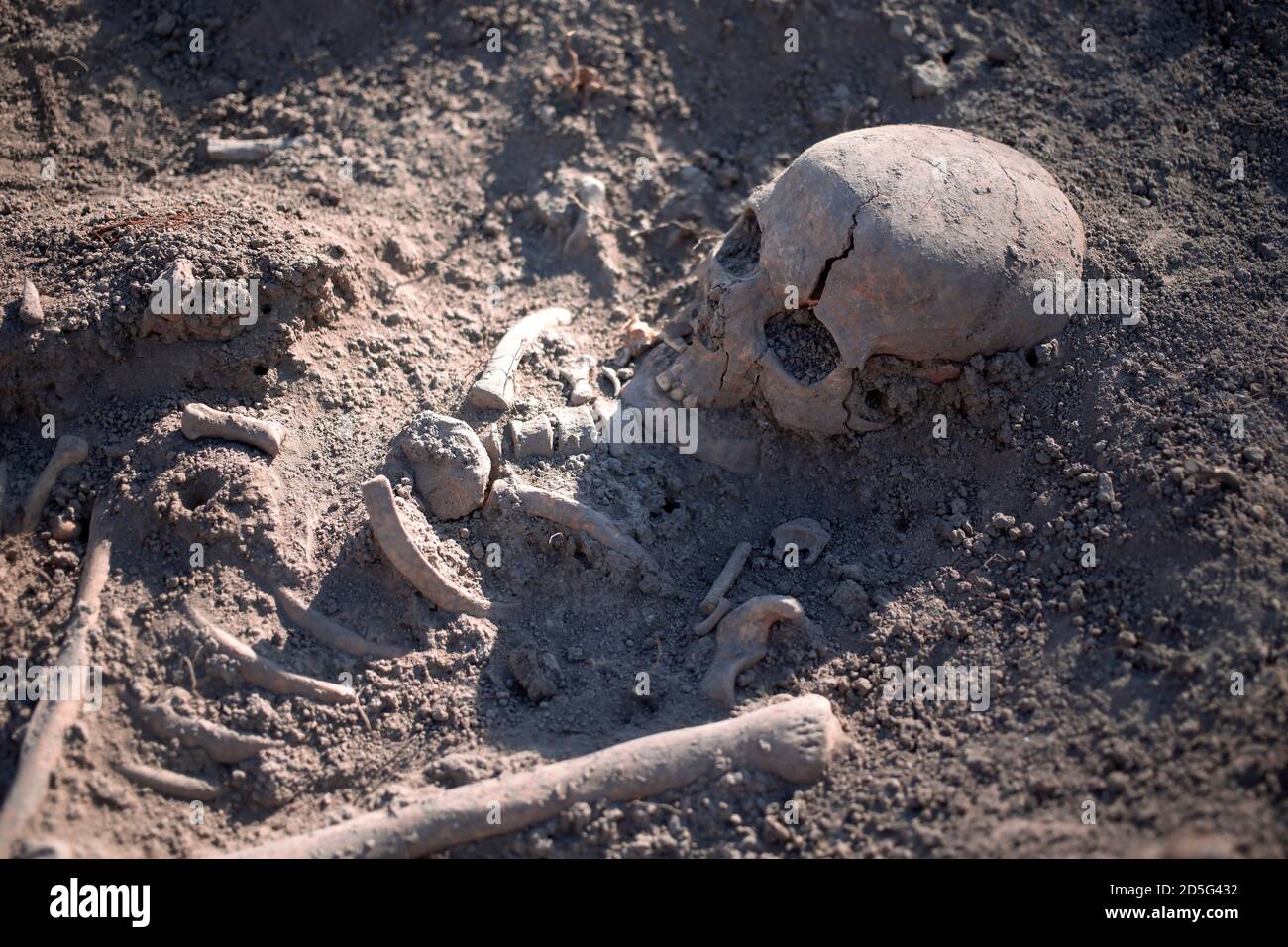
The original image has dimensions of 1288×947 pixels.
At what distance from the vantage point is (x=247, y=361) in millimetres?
4484

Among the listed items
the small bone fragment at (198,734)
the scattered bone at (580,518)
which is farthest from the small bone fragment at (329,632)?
the scattered bone at (580,518)

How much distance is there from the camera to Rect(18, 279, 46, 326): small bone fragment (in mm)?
4367

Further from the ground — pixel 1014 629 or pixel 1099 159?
pixel 1099 159

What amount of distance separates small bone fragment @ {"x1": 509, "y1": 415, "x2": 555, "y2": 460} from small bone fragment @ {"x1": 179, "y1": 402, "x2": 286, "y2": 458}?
3.42 ft

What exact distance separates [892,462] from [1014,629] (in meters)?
0.95

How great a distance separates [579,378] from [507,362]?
36 centimetres

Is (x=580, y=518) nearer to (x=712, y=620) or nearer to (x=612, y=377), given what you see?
(x=712, y=620)

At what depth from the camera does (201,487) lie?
421 centimetres

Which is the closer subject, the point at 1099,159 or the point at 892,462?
the point at 892,462

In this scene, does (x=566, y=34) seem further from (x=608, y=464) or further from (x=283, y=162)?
(x=608, y=464)

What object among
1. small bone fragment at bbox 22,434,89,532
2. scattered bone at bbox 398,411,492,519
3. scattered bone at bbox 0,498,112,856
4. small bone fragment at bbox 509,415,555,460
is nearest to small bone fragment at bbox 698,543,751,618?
small bone fragment at bbox 509,415,555,460

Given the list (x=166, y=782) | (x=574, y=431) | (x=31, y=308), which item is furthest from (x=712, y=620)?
(x=31, y=308)
